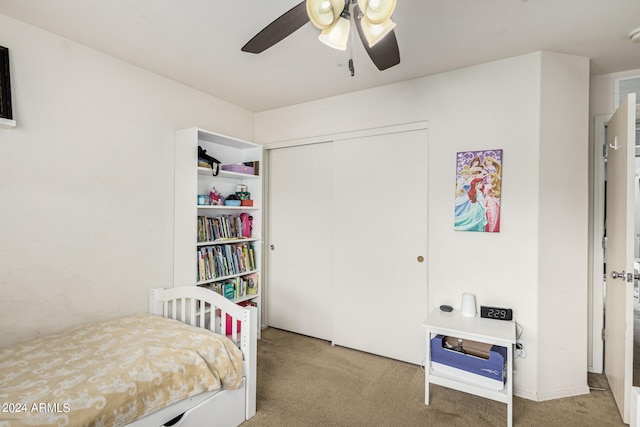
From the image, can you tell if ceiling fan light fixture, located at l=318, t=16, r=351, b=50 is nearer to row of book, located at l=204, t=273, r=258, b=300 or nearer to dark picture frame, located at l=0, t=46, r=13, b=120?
dark picture frame, located at l=0, t=46, r=13, b=120

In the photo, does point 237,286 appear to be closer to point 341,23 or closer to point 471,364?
point 471,364

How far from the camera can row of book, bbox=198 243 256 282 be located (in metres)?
2.60

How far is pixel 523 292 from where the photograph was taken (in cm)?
218

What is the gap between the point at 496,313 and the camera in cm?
218

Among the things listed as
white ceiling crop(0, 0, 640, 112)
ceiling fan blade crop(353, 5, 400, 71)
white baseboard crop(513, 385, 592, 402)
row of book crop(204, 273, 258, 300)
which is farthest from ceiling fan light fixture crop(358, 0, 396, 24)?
white baseboard crop(513, 385, 592, 402)

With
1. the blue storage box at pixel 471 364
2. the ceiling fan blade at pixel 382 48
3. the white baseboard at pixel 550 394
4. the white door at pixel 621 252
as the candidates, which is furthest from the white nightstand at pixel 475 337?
the ceiling fan blade at pixel 382 48

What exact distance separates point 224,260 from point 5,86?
5.86ft

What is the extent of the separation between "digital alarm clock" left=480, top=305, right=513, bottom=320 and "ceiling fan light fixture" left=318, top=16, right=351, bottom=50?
6.52ft

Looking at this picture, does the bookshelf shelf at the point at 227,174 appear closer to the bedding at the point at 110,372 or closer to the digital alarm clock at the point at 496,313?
the bedding at the point at 110,372

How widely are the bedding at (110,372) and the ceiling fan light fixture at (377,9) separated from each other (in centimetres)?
183

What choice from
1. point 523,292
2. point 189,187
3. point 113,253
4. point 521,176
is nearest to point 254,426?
point 113,253

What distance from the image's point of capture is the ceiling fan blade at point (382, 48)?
1.33m

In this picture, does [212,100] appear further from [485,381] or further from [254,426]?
[485,381]

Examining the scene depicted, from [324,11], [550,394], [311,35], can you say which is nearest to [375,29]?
[324,11]
